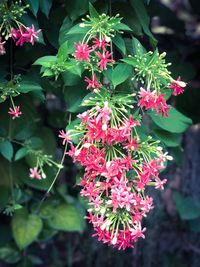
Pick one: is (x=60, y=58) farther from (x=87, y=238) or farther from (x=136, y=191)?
(x=87, y=238)

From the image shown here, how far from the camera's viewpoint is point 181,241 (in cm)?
237

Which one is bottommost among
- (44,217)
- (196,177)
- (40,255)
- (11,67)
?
(40,255)

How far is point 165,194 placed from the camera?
2.35 metres

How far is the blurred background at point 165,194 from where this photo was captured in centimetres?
186

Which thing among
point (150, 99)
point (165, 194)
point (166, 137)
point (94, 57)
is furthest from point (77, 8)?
point (165, 194)

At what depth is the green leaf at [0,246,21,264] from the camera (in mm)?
2029

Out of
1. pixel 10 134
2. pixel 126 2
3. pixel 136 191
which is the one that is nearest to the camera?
pixel 136 191

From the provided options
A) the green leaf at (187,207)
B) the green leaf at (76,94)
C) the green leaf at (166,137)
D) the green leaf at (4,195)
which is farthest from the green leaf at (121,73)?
the green leaf at (187,207)

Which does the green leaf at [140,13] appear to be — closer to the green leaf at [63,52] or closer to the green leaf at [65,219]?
the green leaf at [63,52]

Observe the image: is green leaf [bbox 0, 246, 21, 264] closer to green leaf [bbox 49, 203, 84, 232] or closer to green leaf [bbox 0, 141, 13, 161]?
green leaf [bbox 49, 203, 84, 232]

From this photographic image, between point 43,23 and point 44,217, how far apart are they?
0.75 metres

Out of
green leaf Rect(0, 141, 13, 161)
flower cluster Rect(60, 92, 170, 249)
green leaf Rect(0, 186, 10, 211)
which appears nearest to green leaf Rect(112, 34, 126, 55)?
flower cluster Rect(60, 92, 170, 249)

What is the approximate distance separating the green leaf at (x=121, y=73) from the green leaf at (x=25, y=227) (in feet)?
2.69

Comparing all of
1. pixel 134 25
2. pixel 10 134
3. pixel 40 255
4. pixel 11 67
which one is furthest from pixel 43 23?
pixel 40 255
